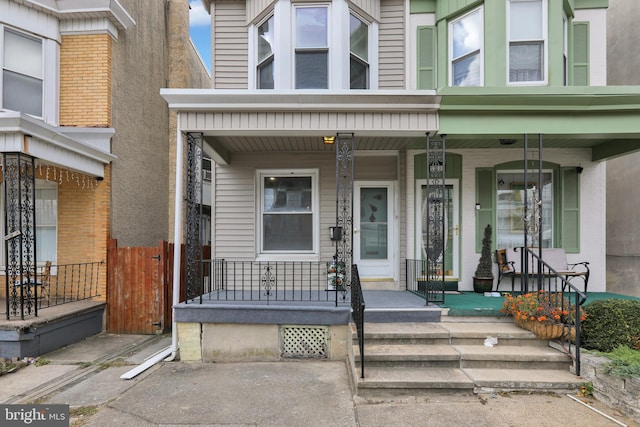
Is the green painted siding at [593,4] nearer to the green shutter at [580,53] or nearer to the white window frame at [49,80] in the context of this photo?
the green shutter at [580,53]

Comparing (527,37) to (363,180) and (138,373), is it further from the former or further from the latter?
(138,373)

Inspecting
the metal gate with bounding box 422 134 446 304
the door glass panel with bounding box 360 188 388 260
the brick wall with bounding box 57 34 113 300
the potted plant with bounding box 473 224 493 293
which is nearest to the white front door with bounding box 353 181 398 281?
the door glass panel with bounding box 360 188 388 260

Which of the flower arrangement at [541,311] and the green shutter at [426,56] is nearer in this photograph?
the flower arrangement at [541,311]

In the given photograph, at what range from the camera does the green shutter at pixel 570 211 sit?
6.45 metres

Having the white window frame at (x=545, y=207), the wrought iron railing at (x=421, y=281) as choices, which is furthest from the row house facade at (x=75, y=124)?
the white window frame at (x=545, y=207)

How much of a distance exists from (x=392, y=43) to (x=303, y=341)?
5.60 m

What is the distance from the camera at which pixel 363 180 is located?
658cm

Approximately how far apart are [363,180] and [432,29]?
3.13 m

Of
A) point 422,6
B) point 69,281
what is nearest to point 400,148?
point 422,6

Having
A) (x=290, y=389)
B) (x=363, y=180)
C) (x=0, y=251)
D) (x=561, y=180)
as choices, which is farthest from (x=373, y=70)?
(x=0, y=251)

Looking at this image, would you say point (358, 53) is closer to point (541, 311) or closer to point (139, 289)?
point (541, 311)

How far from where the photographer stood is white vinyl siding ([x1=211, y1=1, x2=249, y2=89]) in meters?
6.60

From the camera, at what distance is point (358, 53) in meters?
6.46

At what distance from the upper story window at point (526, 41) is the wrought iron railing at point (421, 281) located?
3.51 metres
